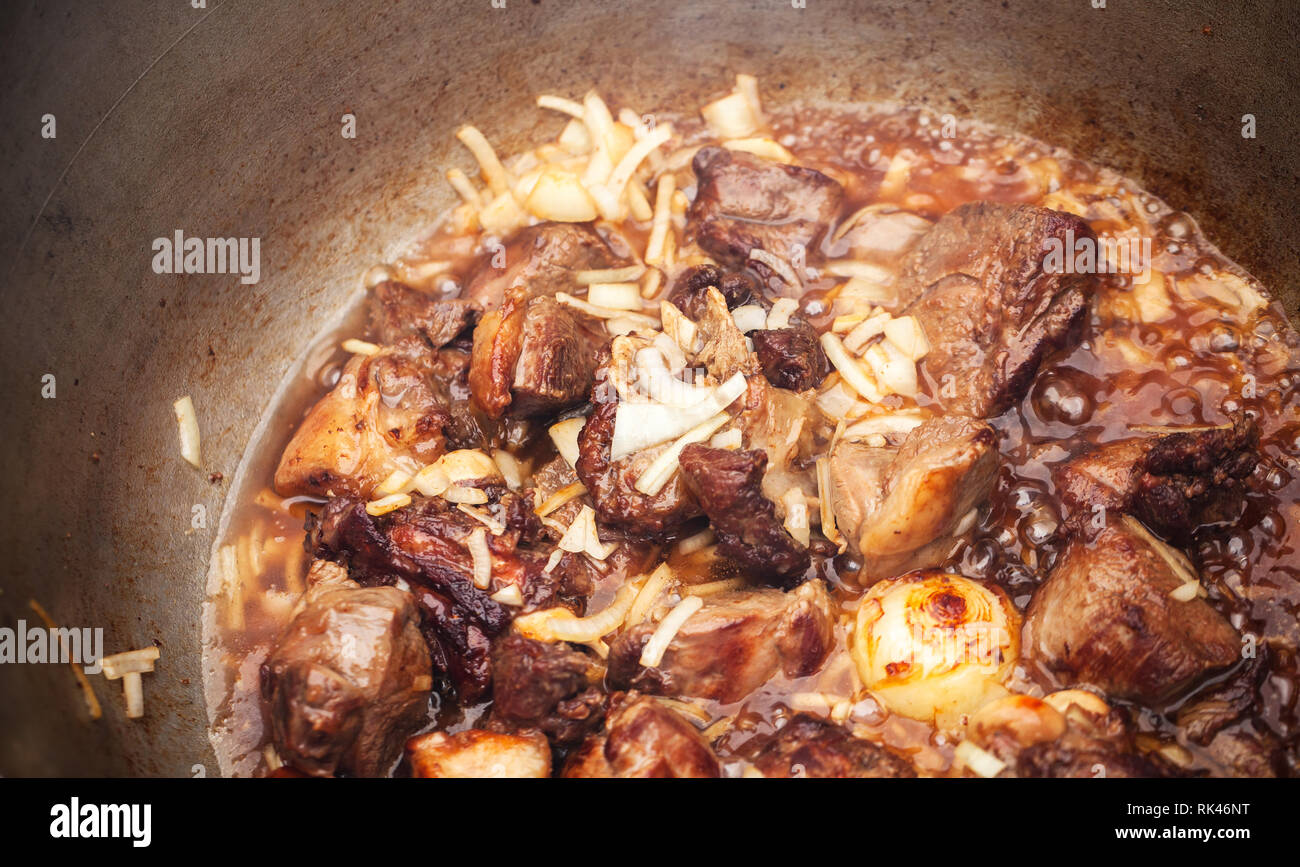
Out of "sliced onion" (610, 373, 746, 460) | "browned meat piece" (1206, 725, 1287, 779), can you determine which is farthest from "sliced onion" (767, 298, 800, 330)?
"browned meat piece" (1206, 725, 1287, 779)

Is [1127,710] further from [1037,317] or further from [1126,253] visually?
[1126,253]

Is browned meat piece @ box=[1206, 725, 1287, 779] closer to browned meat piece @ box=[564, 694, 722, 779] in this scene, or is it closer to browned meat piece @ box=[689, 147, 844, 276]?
browned meat piece @ box=[564, 694, 722, 779]

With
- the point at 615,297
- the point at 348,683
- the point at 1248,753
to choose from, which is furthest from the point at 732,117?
the point at 1248,753

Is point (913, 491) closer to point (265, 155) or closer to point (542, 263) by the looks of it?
point (542, 263)

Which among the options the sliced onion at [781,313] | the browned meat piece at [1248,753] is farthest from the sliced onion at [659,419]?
the browned meat piece at [1248,753]

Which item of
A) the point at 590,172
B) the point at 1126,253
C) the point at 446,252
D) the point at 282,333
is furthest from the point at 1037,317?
the point at 282,333
